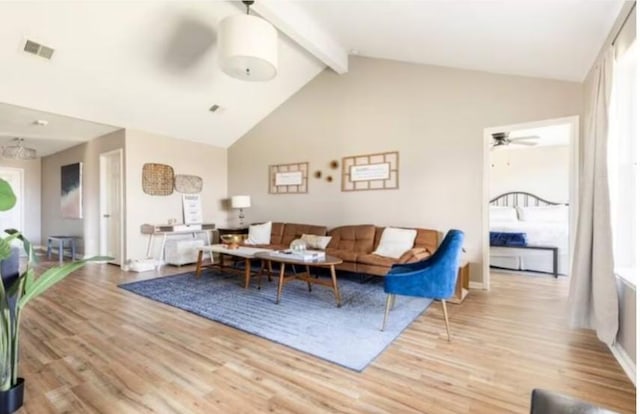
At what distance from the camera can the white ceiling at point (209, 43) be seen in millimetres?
2730

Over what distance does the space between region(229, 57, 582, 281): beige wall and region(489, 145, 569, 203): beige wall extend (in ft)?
11.8

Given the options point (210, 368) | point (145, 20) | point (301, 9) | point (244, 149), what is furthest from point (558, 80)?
point (244, 149)

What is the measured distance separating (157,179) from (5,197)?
450 cm

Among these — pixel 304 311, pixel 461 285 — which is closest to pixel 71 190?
pixel 304 311

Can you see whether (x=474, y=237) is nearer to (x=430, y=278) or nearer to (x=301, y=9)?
(x=430, y=278)

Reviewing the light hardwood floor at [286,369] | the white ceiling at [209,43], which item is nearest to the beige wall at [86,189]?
the white ceiling at [209,43]

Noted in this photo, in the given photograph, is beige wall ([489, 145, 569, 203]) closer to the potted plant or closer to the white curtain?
the white curtain

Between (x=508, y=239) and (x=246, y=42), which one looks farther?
(x=508, y=239)

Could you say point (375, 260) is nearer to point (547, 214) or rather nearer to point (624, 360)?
point (624, 360)

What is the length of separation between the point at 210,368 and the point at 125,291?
2.50m

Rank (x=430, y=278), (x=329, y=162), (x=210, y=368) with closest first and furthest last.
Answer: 1. (x=210, y=368)
2. (x=430, y=278)
3. (x=329, y=162)

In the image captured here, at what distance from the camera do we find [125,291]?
3943 mm

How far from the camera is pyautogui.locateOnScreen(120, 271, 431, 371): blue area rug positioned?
8.02ft

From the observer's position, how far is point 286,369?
2.08 metres
